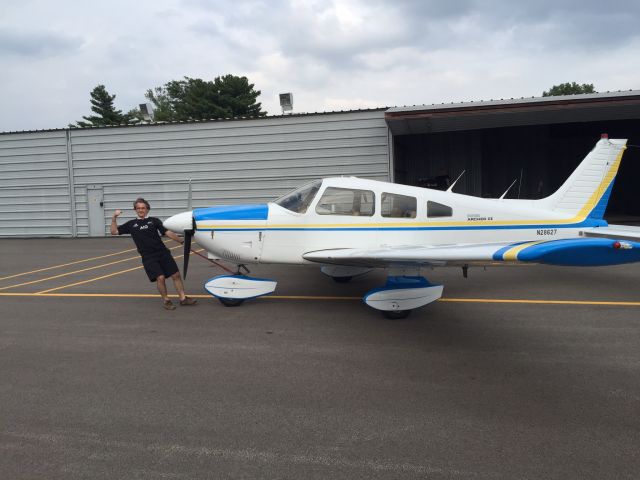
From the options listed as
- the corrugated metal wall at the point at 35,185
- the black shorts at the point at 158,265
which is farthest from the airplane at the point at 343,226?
the corrugated metal wall at the point at 35,185

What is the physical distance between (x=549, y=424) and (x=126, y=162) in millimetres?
19559

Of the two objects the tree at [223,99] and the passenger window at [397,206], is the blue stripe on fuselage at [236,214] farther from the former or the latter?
the tree at [223,99]

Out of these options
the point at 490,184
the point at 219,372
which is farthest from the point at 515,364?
the point at 490,184

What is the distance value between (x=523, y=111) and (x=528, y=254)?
12.4 meters

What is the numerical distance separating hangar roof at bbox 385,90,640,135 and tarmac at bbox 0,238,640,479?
889 cm

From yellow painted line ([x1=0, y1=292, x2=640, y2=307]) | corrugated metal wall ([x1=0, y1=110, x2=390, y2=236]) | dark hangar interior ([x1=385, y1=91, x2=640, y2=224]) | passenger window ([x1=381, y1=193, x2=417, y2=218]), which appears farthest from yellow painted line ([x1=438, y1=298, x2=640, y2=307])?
corrugated metal wall ([x1=0, y1=110, x2=390, y2=236])

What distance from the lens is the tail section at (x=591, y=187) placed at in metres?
7.35

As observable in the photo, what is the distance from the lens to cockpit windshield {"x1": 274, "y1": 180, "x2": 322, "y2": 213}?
6.72m

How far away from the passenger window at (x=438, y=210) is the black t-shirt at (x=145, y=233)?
396 centimetres

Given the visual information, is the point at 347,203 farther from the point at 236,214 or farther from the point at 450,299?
the point at 450,299

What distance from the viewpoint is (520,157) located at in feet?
93.7

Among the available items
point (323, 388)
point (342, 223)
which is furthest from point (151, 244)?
point (323, 388)

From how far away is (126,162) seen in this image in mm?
19453

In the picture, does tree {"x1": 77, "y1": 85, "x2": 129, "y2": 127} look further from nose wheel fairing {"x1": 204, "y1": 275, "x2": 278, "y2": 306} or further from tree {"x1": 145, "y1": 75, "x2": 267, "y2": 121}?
nose wheel fairing {"x1": 204, "y1": 275, "x2": 278, "y2": 306}
